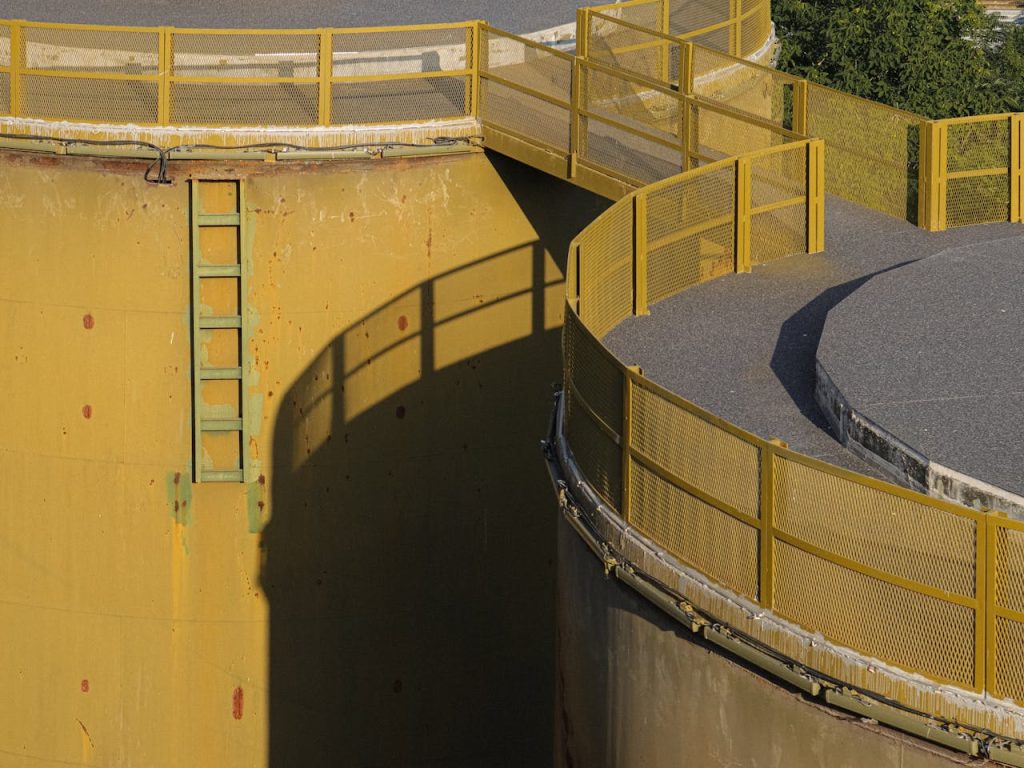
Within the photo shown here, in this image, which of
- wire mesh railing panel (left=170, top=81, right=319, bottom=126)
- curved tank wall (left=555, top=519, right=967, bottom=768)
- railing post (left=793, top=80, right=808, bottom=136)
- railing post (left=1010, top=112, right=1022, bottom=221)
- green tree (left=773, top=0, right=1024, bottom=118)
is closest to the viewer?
curved tank wall (left=555, top=519, right=967, bottom=768)

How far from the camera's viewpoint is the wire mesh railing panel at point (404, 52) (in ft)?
74.7

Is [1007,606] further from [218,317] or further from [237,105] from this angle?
[237,105]

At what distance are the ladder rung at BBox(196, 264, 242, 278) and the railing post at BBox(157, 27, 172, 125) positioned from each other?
1.47m

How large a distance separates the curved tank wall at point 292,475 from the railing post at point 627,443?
8.09 metres

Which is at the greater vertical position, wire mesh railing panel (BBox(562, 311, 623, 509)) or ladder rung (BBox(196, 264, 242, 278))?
wire mesh railing panel (BBox(562, 311, 623, 509))

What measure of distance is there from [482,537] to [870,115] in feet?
19.8

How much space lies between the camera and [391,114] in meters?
22.8

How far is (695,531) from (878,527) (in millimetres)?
1582

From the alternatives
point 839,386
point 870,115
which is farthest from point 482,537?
point 839,386

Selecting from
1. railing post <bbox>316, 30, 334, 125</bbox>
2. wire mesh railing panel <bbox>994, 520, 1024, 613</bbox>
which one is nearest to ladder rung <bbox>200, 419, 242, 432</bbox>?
railing post <bbox>316, 30, 334, 125</bbox>

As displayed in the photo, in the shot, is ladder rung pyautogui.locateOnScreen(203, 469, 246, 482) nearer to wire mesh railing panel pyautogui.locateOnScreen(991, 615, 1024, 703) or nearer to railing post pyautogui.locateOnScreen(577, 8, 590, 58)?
railing post pyautogui.locateOnScreen(577, 8, 590, 58)

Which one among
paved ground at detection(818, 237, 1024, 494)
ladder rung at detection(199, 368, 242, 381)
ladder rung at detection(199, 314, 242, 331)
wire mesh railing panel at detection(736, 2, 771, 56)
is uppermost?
wire mesh railing panel at detection(736, 2, 771, 56)

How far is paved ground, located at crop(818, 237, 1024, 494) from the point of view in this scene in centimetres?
1478

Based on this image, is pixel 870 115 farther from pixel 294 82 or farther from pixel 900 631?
pixel 900 631
